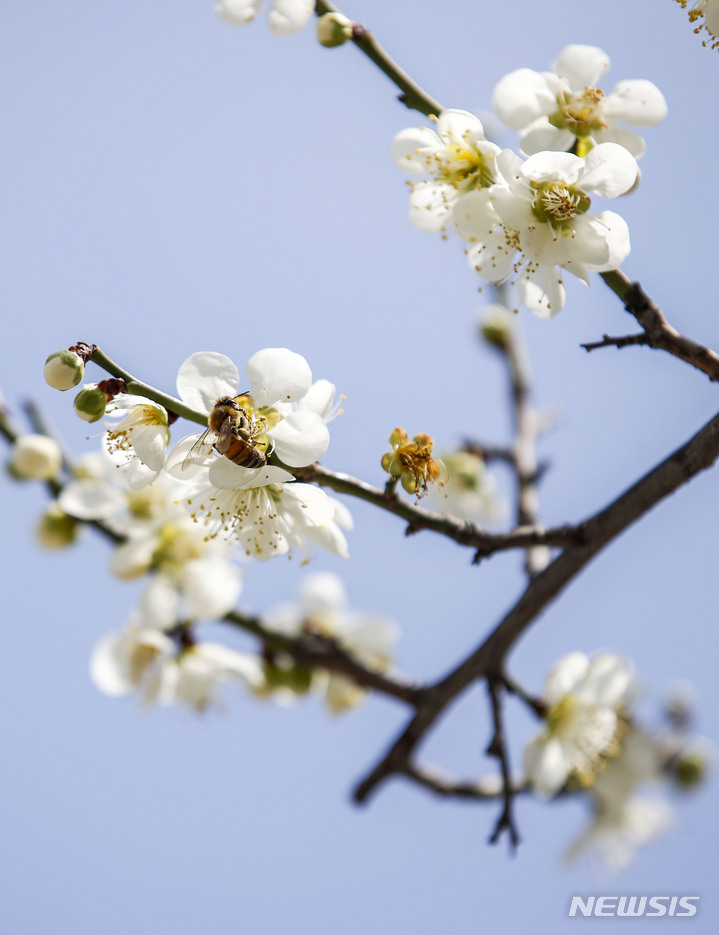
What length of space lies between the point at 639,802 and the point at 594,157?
2.63 meters

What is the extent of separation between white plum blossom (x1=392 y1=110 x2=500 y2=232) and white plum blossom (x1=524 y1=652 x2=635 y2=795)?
1.23 metres

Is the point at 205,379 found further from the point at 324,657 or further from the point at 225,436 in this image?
the point at 324,657

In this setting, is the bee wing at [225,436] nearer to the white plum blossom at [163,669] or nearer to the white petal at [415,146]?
the white petal at [415,146]

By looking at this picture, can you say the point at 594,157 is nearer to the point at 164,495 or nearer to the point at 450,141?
the point at 450,141

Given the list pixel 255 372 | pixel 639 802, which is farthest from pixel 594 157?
pixel 639 802

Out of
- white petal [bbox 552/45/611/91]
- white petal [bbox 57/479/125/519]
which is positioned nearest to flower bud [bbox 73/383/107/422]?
white petal [bbox 57/479/125/519]

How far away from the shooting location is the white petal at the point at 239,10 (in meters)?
1.66

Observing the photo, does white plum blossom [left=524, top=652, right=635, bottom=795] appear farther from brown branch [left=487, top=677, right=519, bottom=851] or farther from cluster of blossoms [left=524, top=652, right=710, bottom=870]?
brown branch [left=487, top=677, right=519, bottom=851]

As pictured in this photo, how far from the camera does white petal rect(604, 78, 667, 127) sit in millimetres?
1592

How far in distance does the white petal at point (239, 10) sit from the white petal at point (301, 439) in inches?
37.0

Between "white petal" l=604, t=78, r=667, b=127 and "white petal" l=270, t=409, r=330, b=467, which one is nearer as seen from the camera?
"white petal" l=270, t=409, r=330, b=467

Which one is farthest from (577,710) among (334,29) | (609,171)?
(334,29)

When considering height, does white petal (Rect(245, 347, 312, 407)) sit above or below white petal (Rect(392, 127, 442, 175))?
below

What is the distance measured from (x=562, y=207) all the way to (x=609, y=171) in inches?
3.9
